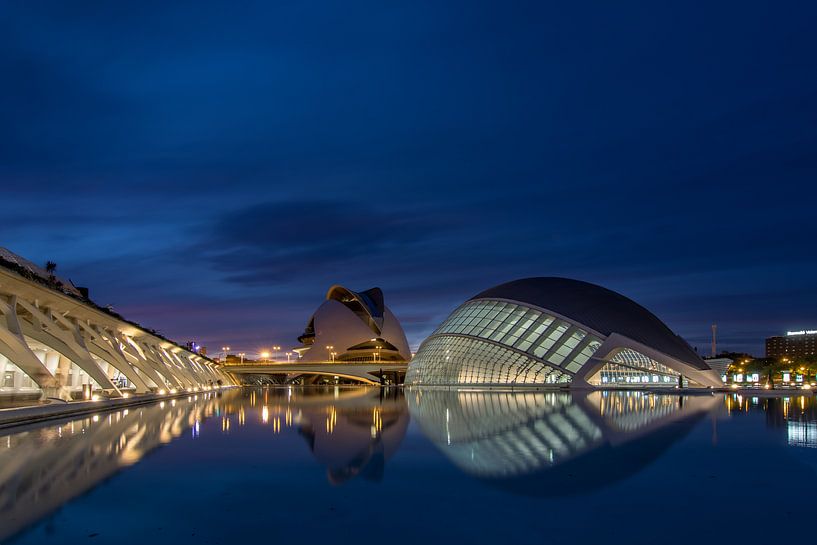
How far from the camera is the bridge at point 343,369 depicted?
9425 centimetres

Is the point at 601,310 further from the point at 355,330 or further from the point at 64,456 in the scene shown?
the point at 355,330

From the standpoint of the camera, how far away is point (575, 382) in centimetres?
4647

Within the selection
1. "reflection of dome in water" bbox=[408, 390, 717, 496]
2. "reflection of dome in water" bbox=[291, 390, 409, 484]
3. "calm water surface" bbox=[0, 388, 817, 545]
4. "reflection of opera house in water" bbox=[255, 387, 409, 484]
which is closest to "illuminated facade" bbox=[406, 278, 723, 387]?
"reflection of dome in water" bbox=[408, 390, 717, 496]

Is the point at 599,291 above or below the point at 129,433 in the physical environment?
above

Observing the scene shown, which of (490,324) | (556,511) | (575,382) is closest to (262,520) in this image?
(556,511)

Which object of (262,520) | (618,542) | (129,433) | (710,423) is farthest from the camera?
(710,423)

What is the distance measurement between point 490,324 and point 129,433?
128 feet

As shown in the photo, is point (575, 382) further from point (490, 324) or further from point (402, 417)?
point (402, 417)

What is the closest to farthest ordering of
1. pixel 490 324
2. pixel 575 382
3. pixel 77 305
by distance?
pixel 77 305 → pixel 575 382 → pixel 490 324

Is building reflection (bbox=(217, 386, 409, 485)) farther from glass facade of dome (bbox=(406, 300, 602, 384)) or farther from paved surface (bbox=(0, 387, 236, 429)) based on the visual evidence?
glass facade of dome (bbox=(406, 300, 602, 384))

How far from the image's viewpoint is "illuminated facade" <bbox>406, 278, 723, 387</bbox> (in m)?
47.5

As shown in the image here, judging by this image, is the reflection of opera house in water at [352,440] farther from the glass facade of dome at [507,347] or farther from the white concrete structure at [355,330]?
the white concrete structure at [355,330]

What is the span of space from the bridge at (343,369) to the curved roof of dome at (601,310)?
39059 mm

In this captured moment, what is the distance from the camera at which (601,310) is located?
5003 cm
